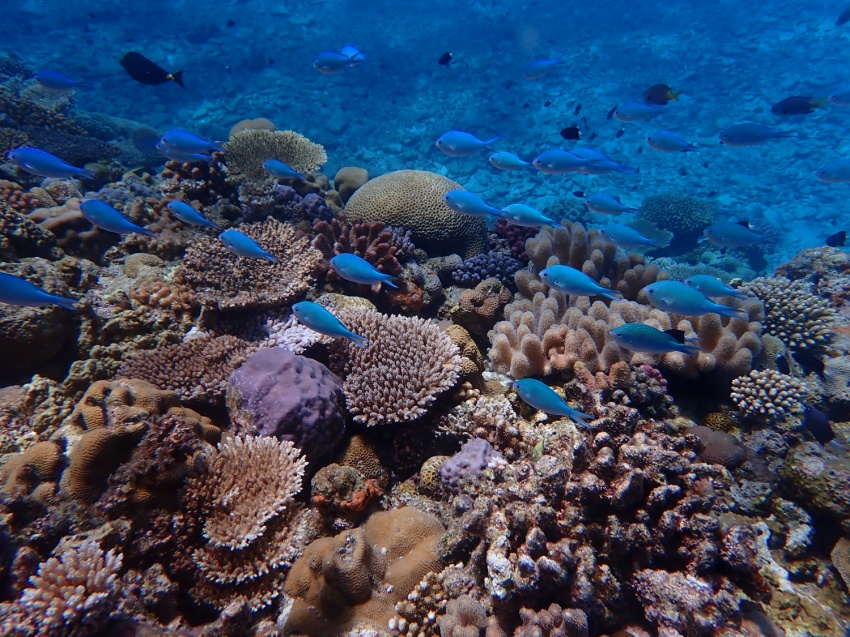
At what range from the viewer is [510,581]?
2.29 m

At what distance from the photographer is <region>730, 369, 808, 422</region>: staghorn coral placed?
3.76 meters

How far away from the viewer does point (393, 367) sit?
3.84 m

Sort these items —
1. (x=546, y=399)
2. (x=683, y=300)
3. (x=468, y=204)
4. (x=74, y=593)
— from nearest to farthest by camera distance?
(x=74, y=593), (x=546, y=399), (x=683, y=300), (x=468, y=204)

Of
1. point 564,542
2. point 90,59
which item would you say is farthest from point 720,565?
point 90,59

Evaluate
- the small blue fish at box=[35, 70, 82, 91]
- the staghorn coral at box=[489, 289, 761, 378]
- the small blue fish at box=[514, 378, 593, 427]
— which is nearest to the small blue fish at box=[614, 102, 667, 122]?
the staghorn coral at box=[489, 289, 761, 378]

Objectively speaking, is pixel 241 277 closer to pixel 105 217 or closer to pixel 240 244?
pixel 240 244

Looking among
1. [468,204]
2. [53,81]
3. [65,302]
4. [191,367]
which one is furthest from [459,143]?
[53,81]

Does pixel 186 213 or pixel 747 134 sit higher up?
pixel 747 134

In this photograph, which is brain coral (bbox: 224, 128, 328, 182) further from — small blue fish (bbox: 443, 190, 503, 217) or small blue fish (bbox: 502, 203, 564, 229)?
small blue fish (bbox: 502, 203, 564, 229)

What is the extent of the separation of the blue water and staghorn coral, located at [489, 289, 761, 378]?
44.5 ft

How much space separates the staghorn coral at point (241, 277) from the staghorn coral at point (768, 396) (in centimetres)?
479

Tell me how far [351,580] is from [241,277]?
11.7ft

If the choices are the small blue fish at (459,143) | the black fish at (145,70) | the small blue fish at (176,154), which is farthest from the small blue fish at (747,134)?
the black fish at (145,70)

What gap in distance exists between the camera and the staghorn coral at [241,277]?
462 centimetres
